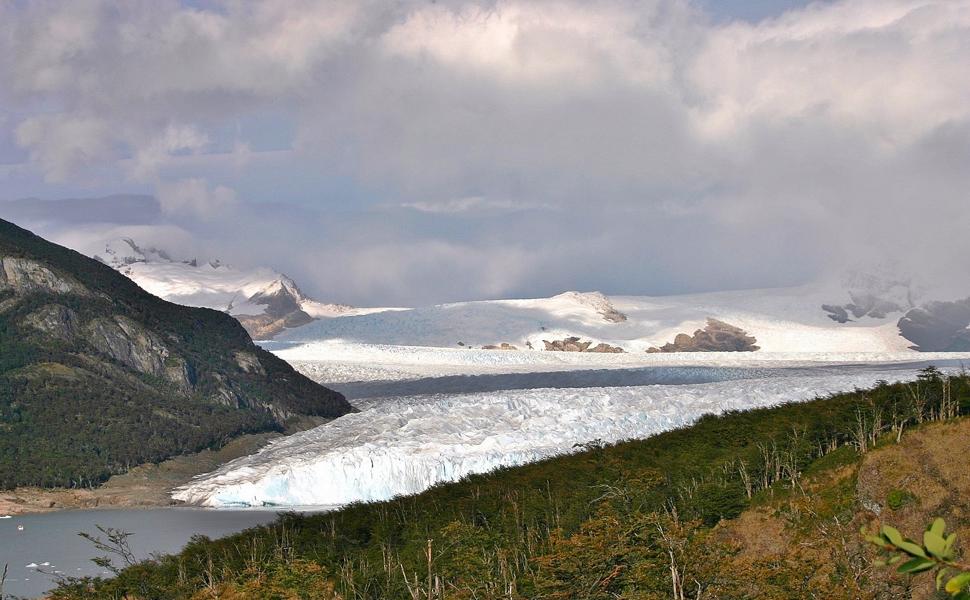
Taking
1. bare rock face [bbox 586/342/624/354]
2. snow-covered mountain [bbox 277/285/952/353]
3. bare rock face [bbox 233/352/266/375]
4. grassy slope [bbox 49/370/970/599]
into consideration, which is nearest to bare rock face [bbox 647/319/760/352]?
snow-covered mountain [bbox 277/285/952/353]

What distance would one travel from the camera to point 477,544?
3844 centimetres

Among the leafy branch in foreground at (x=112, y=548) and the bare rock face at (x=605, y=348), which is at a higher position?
the bare rock face at (x=605, y=348)

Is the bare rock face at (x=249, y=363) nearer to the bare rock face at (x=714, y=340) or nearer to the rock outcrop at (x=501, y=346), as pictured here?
the rock outcrop at (x=501, y=346)

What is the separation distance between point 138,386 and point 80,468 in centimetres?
2269

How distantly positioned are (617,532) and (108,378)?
91197mm

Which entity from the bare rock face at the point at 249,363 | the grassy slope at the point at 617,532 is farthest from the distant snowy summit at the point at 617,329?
the grassy slope at the point at 617,532

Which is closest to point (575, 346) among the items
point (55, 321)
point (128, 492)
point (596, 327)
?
point (596, 327)

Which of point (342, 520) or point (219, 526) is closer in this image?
point (342, 520)

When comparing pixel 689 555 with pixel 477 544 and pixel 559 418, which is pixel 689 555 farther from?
pixel 559 418

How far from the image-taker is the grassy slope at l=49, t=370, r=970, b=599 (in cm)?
2836

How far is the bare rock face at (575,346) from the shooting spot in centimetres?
17762

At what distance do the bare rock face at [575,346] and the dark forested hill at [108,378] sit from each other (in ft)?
187

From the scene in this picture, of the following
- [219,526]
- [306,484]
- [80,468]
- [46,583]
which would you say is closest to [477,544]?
[46,583]

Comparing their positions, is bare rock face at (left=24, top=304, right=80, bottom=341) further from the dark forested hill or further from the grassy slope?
the grassy slope
